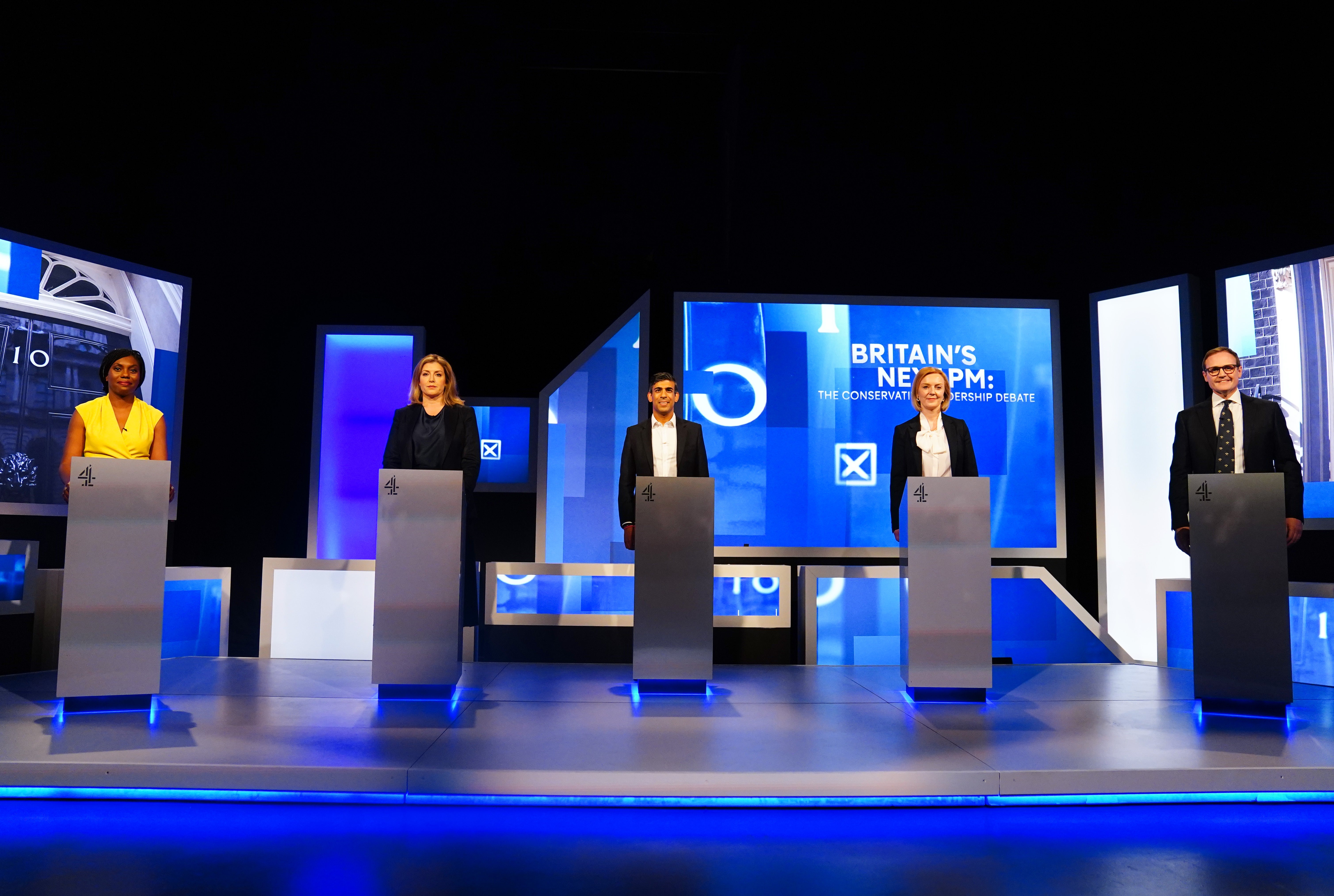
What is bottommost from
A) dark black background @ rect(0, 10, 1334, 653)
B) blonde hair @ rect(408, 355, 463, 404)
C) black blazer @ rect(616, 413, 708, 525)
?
black blazer @ rect(616, 413, 708, 525)

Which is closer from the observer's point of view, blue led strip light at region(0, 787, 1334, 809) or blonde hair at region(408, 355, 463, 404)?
blue led strip light at region(0, 787, 1334, 809)

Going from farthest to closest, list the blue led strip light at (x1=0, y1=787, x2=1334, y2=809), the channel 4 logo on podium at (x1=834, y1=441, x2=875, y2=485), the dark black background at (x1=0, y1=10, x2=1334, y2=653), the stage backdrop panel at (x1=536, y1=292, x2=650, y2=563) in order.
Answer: the channel 4 logo on podium at (x1=834, y1=441, x2=875, y2=485) → the stage backdrop panel at (x1=536, y1=292, x2=650, y2=563) → the dark black background at (x1=0, y1=10, x2=1334, y2=653) → the blue led strip light at (x1=0, y1=787, x2=1334, y2=809)

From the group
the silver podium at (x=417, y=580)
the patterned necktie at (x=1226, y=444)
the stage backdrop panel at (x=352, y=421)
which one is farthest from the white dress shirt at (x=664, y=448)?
the stage backdrop panel at (x=352, y=421)

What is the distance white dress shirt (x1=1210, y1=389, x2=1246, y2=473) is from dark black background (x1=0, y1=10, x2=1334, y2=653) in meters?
2.02

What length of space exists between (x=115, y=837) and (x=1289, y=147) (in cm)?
Answer: 620

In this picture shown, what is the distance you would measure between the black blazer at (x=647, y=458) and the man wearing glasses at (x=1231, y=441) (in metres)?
2.00

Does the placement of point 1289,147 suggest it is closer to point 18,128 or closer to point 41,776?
point 41,776

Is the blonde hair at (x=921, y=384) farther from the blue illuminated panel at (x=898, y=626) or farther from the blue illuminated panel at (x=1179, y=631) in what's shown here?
the blue illuminated panel at (x=1179, y=631)

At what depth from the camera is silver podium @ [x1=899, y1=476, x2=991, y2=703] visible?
342cm

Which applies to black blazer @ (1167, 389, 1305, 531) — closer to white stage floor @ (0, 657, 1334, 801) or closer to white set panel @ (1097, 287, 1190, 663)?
white stage floor @ (0, 657, 1334, 801)

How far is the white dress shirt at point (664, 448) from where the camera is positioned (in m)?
3.92

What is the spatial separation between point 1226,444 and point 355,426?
5049 mm

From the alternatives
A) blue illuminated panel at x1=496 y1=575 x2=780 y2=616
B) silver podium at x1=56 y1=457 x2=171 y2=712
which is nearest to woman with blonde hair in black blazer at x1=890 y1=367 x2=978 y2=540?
blue illuminated panel at x1=496 y1=575 x2=780 y2=616

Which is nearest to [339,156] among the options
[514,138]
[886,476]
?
[514,138]
